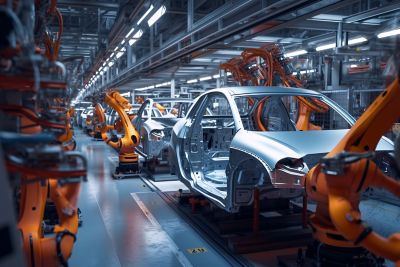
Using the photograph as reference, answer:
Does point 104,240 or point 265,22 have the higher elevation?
point 265,22

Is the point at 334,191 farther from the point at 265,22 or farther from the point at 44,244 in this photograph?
the point at 265,22

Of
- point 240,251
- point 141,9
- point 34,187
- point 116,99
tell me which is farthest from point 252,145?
point 116,99

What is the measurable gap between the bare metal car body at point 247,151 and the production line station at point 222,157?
2cm

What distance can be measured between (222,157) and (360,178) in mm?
3673

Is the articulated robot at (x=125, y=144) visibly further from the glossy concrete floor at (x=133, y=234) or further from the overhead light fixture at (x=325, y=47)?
the overhead light fixture at (x=325, y=47)

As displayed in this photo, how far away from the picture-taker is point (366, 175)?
7.43 ft

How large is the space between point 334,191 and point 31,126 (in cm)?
188

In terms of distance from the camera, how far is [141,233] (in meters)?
4.53

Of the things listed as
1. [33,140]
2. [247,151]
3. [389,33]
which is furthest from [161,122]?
[33,140]

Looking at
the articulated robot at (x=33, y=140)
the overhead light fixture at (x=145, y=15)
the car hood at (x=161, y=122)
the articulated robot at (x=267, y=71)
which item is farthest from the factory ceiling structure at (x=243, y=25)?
the articulated robot at (x=33, y=140)

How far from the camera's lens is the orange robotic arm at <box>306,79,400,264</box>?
213 cm

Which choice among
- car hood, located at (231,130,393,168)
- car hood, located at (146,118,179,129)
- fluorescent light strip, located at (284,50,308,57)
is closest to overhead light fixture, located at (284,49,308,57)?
fluorescent light strip, located at (284,50,308,57)

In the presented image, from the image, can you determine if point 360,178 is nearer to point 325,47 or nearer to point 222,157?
point 222,157

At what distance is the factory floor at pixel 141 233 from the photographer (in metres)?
3.72
